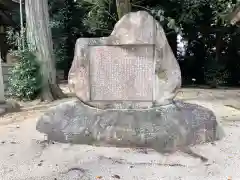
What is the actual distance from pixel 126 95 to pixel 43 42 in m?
4.40

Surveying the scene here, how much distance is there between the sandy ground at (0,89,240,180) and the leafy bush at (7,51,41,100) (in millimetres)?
3832

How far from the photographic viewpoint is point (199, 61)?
13.2 meters

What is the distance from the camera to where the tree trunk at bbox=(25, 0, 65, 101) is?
7590 millimetres

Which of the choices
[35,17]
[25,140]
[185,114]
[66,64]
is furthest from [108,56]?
[66,64]

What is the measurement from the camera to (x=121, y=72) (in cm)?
421

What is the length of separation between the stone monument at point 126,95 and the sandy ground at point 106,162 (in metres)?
0.20

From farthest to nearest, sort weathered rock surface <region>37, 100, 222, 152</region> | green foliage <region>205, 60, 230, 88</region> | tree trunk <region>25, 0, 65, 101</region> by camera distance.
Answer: green foliage <region>205, 60, 230, 88</region>
tree trunk <region>25, 0, 65, 101</region>
weathered rock surface <region>37, 100, 222, 152</region>

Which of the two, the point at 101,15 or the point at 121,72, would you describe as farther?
the point at 101,15

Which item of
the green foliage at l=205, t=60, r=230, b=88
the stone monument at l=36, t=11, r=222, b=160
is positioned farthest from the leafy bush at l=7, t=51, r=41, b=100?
the green foliage at l=205, t=60, r=230, b=88

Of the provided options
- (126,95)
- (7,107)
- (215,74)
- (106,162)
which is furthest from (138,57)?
(215,74)

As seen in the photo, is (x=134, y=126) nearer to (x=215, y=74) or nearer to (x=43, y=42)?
(x=43, y=42)

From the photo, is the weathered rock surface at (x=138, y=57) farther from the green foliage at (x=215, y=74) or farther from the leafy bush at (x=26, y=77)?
the green foliage at (x=215, y=74)

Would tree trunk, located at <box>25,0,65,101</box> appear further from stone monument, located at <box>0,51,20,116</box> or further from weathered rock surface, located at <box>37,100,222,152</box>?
weathered rock surface, located at <box>37,100,222,152</box>

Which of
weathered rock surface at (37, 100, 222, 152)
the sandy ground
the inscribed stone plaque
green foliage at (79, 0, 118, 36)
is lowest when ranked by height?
the sandy ground
